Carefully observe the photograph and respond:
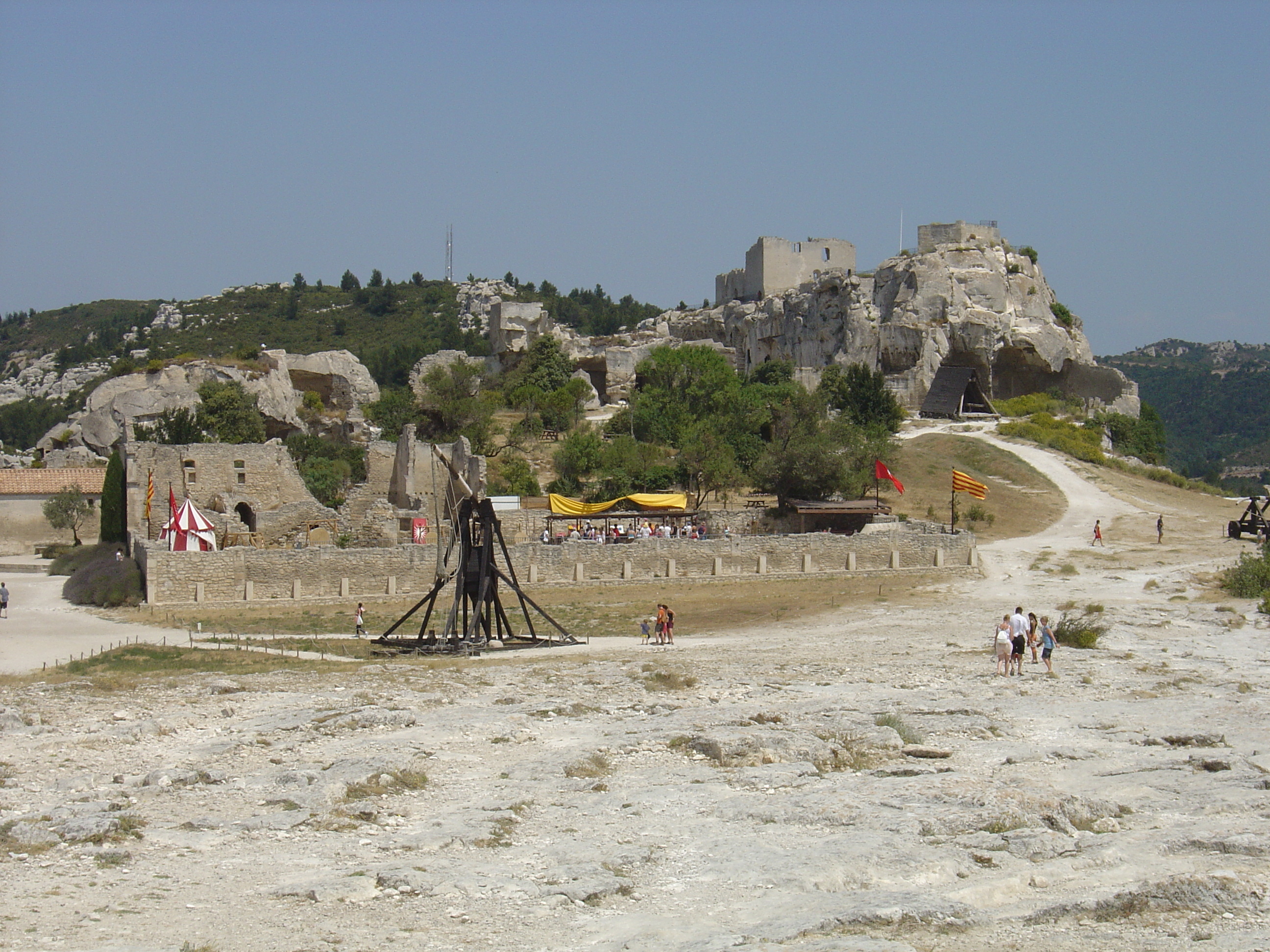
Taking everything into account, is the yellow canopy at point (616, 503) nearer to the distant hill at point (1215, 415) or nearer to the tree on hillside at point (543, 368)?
the tree on hillside at point (543, 368)

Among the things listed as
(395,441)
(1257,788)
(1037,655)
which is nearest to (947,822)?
(1257,788)

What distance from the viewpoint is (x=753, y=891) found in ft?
32.7

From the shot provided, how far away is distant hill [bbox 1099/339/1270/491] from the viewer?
13050 cm

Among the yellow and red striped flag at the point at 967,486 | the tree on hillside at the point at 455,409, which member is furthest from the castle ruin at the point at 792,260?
the yellow and red striped flag at the point at 967,486

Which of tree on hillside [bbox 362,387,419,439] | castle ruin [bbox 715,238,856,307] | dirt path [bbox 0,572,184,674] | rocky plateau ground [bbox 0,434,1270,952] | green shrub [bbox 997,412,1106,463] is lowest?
rocky plateau ground [bbox 0,434,1270,952]

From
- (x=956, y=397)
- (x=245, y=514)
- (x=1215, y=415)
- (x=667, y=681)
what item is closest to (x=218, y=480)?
(x=245, y=514)

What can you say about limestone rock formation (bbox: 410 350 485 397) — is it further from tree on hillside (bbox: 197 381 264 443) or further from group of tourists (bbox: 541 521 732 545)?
group of tourists (bbox: 541 521 732 545)

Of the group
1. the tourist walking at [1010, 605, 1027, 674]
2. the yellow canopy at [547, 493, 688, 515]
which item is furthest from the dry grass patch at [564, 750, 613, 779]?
the yellow canopy at [547, 493, 688, 515]

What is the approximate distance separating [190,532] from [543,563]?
364 inches

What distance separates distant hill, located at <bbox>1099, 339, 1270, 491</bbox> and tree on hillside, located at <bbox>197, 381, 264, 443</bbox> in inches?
3788

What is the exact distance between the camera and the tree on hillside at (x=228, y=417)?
45.2m

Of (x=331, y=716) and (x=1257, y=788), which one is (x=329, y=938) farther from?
(x=1257, y=788)

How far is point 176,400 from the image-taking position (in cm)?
4728

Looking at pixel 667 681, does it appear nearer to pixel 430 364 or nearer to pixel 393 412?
pixel 393 412
